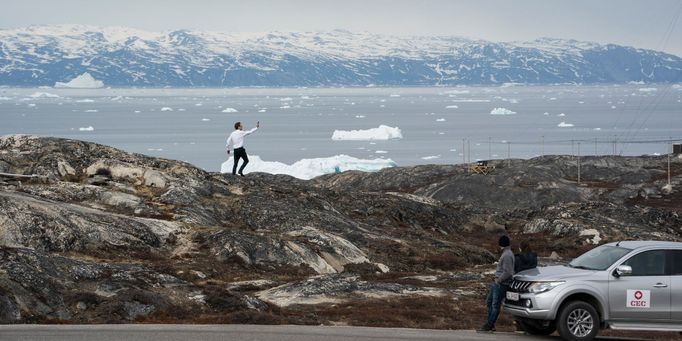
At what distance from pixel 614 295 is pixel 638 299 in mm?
448

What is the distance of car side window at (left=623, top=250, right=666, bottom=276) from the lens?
17.8m

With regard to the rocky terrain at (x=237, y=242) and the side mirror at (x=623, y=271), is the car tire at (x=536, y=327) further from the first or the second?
the rocky terrain at (x=237, y=242)

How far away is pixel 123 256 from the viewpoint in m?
28.4

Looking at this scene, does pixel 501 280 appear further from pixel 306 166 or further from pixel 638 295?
pixel 306 166

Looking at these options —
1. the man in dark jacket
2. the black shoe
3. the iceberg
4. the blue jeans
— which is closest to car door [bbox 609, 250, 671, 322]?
the man in dark jacket

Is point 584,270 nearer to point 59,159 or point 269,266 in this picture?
point 269,266

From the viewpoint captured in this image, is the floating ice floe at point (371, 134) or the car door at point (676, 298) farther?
the floating ice floe at point (371, 134)

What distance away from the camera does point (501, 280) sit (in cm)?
1869

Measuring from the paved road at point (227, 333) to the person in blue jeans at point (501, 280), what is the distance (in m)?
0.35

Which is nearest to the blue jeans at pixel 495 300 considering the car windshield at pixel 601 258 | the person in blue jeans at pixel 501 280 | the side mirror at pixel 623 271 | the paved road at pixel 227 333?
the person in blue jeans at pixel 501 280

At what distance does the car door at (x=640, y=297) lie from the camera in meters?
17.6

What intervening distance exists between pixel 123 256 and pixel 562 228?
23.0m

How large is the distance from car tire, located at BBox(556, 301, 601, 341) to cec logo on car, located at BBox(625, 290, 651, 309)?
64 centimetres

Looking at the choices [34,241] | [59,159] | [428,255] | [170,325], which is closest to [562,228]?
[428,255]
